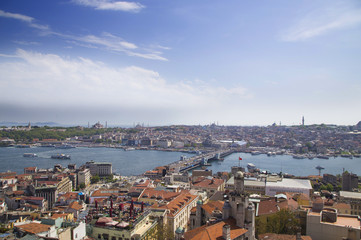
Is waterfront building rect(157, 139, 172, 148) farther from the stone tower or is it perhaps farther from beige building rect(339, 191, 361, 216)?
the stone tower

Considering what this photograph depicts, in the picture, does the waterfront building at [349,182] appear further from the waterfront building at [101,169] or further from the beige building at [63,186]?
the waterfront building at [101,169]

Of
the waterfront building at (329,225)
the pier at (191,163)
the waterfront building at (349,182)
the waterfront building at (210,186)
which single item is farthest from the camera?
the pier at (191,163)

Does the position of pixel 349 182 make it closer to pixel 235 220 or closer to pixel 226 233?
pixel 235 220

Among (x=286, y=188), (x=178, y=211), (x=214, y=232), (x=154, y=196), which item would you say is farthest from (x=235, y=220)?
(x=286, y=188)

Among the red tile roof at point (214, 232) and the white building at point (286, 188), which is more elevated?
the red tile roof at point (214, 232)

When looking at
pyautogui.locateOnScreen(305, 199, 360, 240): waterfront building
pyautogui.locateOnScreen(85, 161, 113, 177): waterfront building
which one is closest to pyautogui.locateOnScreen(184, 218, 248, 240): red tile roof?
pyautogui.locateOnScreen(305, 199, 360, 240): waterfront building

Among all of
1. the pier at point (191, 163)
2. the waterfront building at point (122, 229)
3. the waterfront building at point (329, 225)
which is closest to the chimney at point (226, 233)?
the waterfront building at point (122, 229)

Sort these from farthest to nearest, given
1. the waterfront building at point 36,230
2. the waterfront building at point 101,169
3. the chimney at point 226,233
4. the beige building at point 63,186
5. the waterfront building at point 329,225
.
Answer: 1. the waterfront building at point 101,169
2. the beige building at point 63,186
3. the waterfront building at point 329,225
4. the waterfront building at point 36,230
5. the chimney at point 226,233

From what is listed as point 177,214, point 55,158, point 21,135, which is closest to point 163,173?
point 177,214

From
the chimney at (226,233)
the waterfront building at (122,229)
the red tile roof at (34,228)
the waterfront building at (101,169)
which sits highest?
the chimney at (226,233)

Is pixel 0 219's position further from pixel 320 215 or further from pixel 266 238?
pixel 320 215

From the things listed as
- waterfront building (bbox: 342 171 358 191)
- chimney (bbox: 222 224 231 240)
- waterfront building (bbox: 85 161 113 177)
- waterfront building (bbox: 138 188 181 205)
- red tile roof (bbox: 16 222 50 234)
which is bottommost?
waterfront building (bbox: 85 161 113 177)
